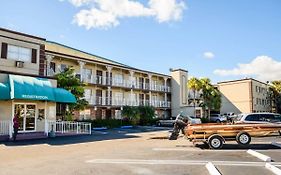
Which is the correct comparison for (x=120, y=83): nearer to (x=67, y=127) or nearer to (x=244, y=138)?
(x=67, y=127)

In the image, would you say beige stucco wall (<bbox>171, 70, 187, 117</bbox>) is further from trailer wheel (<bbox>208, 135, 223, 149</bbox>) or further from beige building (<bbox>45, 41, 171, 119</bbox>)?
trailer wheel (<bbox>208, 135, 223, 149</bbox>)

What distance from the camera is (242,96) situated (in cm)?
5869

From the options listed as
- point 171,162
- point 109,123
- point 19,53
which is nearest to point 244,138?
point 171,162

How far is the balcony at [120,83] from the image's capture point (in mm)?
38506

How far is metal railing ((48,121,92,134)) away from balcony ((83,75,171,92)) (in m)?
13.1

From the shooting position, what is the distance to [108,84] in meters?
40.2

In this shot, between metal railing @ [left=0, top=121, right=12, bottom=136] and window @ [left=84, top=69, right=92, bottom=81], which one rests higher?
window @ [left=84, top=69, right=92, bottom=81]

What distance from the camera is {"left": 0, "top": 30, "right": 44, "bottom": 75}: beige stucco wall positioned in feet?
77.6

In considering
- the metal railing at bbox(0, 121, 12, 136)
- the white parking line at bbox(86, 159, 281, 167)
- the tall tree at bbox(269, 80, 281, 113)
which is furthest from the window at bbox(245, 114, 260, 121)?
the tall tree at bbox(269, 80, 281, 113)

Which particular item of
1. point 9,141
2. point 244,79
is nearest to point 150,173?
point 9,141

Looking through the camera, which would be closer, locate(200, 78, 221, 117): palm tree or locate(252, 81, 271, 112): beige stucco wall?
locate(200, 78, 221, 117): palm tree

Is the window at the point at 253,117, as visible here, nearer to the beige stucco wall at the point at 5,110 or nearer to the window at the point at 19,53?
the beige stucco wall at the point at 5,110

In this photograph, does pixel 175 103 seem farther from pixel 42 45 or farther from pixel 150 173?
pixel 150 173

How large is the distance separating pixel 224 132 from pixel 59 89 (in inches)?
537
